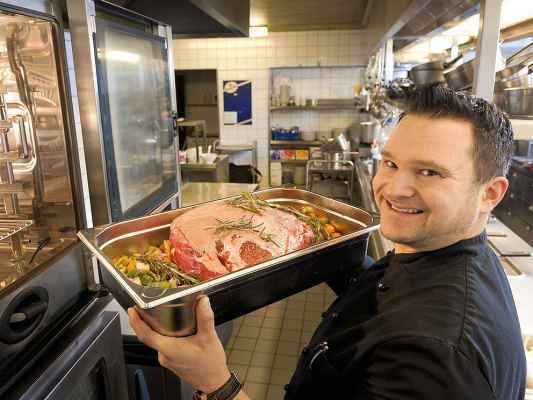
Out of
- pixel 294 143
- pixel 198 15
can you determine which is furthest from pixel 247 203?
pixel 294 143

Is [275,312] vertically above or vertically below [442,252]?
below

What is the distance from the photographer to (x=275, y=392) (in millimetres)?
2387

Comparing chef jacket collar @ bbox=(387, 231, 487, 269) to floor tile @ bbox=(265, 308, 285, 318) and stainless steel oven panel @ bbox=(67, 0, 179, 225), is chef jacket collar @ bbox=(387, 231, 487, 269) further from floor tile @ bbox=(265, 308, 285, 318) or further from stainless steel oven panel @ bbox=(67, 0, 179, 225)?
floor tile @ bbox=(265, 308, 285, 318)

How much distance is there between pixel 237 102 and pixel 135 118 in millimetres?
5463

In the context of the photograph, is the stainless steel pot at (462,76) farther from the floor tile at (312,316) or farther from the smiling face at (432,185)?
the floor tile at (312,316)

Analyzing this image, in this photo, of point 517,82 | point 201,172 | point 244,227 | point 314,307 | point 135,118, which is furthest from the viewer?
point 201,172

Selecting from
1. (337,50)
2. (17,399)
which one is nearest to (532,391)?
(17,399)

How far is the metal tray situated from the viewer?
776 millimetres

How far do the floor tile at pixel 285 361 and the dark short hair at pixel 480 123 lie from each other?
2113 mm

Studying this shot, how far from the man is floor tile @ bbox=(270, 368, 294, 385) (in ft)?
5.25

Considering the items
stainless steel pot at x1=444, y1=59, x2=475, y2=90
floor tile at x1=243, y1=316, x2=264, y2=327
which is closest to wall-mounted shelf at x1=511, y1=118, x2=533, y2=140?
stainless steel pot at x1=444, y1=59, x2=475, y2=90

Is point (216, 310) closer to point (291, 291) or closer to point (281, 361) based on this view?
point (291, 291)

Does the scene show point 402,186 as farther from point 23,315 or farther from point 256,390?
point 256,390

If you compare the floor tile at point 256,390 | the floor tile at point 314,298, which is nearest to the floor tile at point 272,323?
the floor tile at point 314,298
